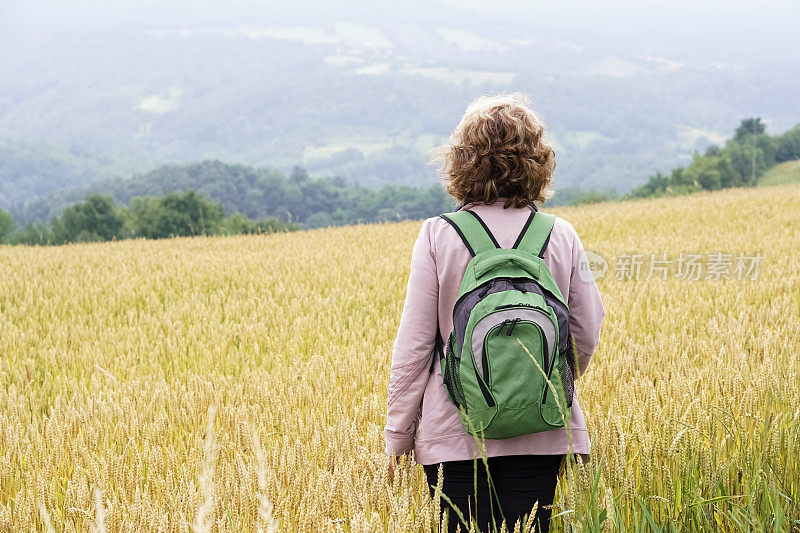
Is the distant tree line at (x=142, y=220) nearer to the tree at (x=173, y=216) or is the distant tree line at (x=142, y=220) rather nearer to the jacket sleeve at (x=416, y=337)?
the tree at (x=173, y=216)

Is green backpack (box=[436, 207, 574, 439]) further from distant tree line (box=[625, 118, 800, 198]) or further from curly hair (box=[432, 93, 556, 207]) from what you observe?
distant tree line (box=[625, 118, 800, 198])

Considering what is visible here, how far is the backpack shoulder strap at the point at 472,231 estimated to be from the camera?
6.86ft

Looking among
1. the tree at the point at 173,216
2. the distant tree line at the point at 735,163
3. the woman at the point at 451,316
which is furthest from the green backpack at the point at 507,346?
the distant tree line at the point at 735,163

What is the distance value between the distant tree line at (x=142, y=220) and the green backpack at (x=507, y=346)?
46.7m

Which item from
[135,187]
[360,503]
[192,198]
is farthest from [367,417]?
[135,187]

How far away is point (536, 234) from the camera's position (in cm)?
213

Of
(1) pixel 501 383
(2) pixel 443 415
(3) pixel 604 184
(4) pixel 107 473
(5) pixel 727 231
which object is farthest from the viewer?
(3) pixel 604 184

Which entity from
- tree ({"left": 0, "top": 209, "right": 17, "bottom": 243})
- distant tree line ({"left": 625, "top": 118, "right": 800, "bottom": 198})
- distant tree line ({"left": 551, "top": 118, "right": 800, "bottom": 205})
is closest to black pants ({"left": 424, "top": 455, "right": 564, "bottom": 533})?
distant tree line ({"left": 551, "top": 118, "right": 800, "bottom": 205})

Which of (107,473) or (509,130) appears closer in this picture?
(509,130)

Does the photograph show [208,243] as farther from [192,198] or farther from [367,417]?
[192,198]

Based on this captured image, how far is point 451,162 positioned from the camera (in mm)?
2252

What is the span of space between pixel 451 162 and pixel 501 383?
0.80 m

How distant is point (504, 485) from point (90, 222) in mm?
57862

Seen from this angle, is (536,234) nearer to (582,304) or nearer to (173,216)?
(582,304)
